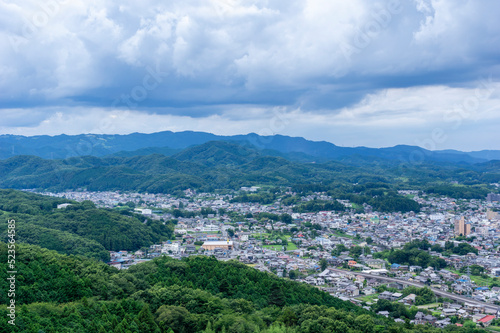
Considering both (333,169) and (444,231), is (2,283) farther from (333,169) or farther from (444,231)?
(333,169)

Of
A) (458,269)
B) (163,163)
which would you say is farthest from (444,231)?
(163,163)

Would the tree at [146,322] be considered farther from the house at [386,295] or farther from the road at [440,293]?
the road at [440,293]

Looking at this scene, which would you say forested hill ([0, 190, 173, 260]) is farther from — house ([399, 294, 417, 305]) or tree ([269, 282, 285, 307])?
house ([399, 294, 417, 305])

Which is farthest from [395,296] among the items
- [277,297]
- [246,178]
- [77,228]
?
[246,178]

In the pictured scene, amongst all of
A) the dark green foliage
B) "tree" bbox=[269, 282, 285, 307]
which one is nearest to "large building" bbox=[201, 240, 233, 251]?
"tree" bbox=[269, 282, 285, 307]

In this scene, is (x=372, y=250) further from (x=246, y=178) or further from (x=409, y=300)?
(x=246, y=178)

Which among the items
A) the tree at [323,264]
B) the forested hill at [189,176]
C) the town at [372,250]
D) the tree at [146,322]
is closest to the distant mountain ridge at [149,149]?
the forested hill at [189,176]
